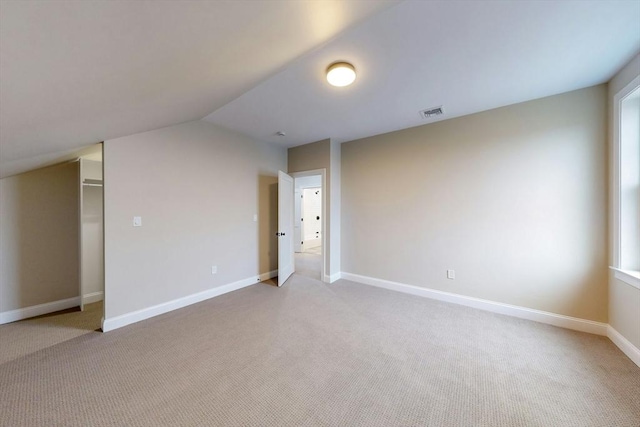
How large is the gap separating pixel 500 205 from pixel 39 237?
5.69 metres

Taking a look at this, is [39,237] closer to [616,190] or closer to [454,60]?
[454,60]

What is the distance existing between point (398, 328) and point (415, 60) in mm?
2574

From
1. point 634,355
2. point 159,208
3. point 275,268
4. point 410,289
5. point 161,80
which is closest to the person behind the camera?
point 161,80

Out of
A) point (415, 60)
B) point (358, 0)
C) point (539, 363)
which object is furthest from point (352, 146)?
point (539, 363)

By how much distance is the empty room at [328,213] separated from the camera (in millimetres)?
1404

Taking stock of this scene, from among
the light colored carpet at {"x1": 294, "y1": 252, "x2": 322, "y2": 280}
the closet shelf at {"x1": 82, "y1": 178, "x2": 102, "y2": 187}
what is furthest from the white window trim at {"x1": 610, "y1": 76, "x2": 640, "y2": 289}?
the closet shelf at {"x1": 82, "y1": 178, "x2": 102, "y2": 187}

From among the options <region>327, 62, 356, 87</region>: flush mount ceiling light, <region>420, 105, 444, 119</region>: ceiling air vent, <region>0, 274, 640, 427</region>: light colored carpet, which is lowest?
<region>0, 274, 640, 427</region>: light colored carpet

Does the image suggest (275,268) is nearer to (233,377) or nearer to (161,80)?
(233,377)

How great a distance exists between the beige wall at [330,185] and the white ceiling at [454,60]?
1.01m

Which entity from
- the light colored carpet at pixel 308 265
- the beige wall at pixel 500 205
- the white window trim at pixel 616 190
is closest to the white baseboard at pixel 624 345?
the beige wall at pixel 500 205

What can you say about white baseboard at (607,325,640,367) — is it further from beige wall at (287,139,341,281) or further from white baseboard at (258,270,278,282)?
white baseboard at (258,270,278,282)

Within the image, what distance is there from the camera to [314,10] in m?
1.31

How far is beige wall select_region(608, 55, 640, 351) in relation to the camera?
1912 mm

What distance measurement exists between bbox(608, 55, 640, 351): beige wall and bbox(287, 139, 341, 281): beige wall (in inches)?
124
